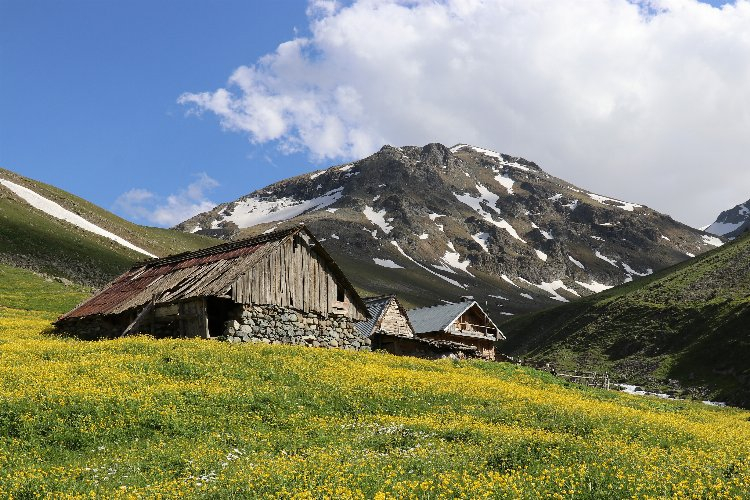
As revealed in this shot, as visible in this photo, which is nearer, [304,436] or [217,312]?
[304,436]

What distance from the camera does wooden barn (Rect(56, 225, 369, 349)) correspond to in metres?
33.0

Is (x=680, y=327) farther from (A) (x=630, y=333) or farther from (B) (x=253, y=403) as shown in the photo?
(B) (x=253, y=403)

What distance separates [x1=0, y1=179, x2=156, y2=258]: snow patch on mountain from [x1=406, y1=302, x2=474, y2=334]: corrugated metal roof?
53.5m

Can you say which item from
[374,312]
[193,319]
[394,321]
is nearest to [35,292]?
[374,312]

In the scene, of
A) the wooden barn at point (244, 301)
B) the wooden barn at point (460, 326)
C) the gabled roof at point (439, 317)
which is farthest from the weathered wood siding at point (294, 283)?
the wooden barn at point (460, 326)

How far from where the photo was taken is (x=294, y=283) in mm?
35844

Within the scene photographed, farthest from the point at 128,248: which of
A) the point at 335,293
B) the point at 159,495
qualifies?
the point at 159,495

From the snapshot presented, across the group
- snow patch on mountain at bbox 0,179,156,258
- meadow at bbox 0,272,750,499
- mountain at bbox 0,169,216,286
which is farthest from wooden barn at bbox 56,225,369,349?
snow patch on mountain at bbox 0,179,156,258

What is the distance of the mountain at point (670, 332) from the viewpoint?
209 ft

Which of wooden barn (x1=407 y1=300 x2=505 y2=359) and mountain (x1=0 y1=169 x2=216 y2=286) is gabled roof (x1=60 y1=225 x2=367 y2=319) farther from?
mountain (x1=0 y1=169 x2=216 y2=286)

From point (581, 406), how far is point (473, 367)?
13.5 m

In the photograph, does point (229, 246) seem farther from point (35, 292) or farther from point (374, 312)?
point (35, 292)

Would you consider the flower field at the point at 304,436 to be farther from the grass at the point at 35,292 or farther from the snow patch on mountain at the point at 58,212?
the snow patch on mountain at the point at 58,212

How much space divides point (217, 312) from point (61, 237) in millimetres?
63267
